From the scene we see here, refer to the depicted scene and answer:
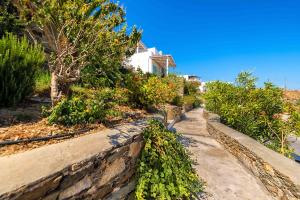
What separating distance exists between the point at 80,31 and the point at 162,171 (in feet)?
12.0

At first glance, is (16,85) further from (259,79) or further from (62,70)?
(259,79)

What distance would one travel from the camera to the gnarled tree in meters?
4.32

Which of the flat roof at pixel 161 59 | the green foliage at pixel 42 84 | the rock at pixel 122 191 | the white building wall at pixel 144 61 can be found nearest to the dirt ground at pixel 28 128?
the rock at pixel 122 191

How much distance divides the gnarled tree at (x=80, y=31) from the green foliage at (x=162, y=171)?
2370mm

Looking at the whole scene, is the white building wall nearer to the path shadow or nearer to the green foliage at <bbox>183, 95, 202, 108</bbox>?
the green foliage at <bbox>183, 95, 202, 108</bbox>

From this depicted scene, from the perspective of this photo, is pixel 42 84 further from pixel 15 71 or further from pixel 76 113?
pixel 76 113

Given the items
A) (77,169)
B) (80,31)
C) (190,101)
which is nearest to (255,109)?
(80,31)

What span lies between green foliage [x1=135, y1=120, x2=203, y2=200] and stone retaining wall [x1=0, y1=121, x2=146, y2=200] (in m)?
0.28

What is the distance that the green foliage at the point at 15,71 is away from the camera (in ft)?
13.8

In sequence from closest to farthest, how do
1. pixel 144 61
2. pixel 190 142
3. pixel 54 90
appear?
pixel 54 90, pixel 190 142, pixel 144 61

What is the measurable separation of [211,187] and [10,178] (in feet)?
13.6

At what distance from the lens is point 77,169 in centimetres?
237

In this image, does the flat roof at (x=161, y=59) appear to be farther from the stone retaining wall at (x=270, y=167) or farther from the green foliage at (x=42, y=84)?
the stone retaining wall at (x=270, y=167)

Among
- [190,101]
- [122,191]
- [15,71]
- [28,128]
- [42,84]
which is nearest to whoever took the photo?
[28,128]
